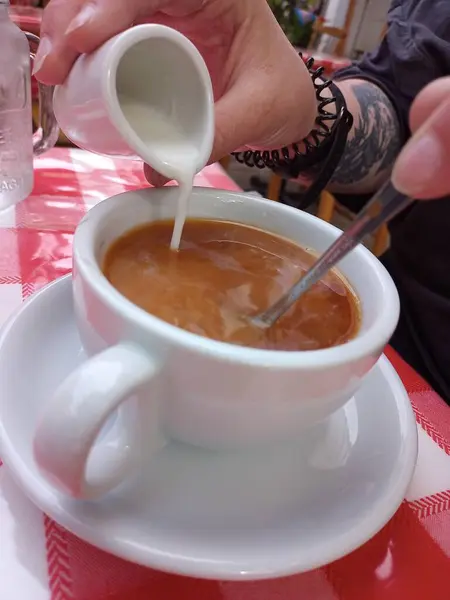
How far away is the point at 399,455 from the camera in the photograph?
430 mm

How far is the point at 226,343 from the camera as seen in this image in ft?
1.20

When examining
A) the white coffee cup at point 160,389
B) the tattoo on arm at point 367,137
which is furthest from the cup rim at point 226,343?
the tattoo on arm at point 367,137

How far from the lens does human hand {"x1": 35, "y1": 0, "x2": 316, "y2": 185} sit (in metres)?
0.58

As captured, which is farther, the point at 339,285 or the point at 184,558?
the point at 339,285

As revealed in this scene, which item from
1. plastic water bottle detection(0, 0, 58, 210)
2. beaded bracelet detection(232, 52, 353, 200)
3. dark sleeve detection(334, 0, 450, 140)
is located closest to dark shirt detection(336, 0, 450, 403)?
dark sleeve detection(334, 0, 450, 140)

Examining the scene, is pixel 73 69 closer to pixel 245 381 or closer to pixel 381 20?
pixel 245 381

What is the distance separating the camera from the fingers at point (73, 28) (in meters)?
0.50

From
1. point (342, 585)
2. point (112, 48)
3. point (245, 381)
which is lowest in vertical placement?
point (342, 585)

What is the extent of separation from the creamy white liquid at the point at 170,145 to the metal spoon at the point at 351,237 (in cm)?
13

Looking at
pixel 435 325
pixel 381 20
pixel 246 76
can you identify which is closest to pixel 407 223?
pixel 435 325

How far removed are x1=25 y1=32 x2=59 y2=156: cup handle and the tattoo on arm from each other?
1.59 ft

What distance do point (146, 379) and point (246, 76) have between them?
510 millimetres

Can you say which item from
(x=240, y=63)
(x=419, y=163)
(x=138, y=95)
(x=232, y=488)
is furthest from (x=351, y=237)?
(x=240, y=63)

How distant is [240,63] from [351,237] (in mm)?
444
